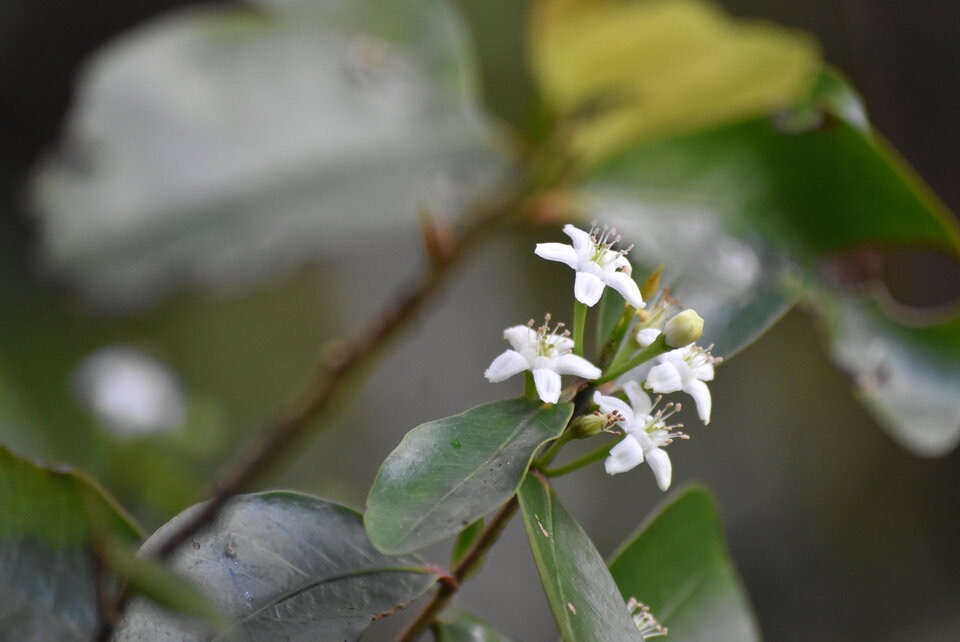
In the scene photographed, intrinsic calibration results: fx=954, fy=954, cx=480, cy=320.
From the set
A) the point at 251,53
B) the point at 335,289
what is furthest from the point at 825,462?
the point at 251,53

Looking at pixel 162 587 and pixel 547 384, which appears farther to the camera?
pixel 547 384

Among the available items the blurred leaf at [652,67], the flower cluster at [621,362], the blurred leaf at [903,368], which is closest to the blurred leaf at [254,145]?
the blurred leaf at [652,67]

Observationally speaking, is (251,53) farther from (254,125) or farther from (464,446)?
(464,446)

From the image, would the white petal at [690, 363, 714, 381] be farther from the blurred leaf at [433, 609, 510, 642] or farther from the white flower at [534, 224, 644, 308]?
the blurred leaf at [433, 609, 510, 642]

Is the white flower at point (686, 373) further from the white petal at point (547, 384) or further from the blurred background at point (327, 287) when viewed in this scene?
the blurred background at point (327, 287)

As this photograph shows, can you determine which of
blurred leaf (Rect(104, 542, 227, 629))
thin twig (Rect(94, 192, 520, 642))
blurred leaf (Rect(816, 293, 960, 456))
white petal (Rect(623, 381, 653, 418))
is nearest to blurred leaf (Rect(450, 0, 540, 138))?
thin twig (Rect(94, 192, 520, 642))

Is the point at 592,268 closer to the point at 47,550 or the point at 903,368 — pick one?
the point at 47,550

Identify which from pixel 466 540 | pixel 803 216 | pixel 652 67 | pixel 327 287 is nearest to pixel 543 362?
pixel 466 540
